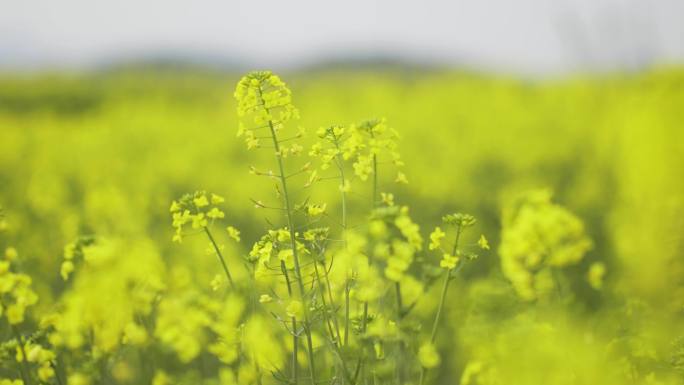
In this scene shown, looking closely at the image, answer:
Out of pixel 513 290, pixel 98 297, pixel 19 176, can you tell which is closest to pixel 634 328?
pixel 513 290

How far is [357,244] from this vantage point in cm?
195

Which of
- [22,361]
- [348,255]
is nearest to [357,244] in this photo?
[348,255]

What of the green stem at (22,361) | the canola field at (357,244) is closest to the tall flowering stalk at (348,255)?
the canola field at (357,244)

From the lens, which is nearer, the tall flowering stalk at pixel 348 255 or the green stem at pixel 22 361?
the tall flowering stalk at pixel 348 255

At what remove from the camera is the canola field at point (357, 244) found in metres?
2.10

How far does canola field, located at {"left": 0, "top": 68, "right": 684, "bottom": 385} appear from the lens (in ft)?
6.90

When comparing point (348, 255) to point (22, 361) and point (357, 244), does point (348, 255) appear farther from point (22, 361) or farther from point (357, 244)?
point (22, 361)

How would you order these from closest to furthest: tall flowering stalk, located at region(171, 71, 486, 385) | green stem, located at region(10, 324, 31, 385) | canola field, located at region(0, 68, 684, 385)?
tall flowering stalk, located at region(171, 71, 486, 385)
canola field, located at region(0, 68, 684, 385)
green stem, located at region(10, 324, 31, 385)

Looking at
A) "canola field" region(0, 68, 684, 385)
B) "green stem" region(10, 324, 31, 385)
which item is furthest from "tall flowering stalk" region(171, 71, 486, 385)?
"green stem" region(10, 324, 31, 385)

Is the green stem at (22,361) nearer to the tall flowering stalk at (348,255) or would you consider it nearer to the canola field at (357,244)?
the canola field at (357,244)

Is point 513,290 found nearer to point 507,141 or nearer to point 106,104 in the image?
point 507,141

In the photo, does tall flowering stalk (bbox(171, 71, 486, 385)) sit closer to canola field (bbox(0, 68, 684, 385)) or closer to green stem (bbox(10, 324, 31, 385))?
canola field (bbox(0, 68, 684, 385))

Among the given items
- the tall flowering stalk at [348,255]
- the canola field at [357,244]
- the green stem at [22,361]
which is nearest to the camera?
the tall flowering stalk at [348,255]

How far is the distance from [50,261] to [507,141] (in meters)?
9.04
